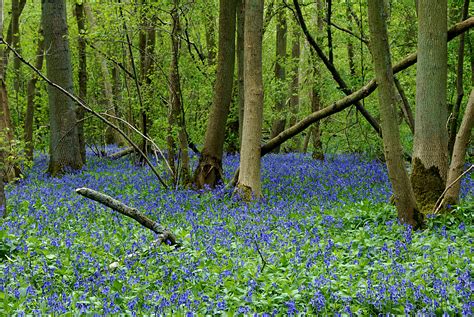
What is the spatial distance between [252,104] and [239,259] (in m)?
4.81

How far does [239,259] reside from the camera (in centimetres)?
589

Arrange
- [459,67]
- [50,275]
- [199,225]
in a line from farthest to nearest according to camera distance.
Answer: [459,67] < [199,225] < [50,275]

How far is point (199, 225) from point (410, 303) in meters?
4.05

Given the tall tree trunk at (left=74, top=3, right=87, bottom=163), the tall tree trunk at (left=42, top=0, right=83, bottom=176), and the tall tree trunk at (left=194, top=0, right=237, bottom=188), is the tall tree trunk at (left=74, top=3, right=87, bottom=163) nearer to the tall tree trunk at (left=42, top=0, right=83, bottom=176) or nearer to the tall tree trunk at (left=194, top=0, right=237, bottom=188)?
the tall tree trunk at (left=42, top=0, right=83, bottom=176)

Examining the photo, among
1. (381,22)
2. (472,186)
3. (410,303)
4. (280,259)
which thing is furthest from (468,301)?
(472,186)

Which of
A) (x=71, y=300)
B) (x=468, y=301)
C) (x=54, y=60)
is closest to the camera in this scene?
(x=468, y=301)

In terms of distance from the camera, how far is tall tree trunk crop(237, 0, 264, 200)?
10039mm

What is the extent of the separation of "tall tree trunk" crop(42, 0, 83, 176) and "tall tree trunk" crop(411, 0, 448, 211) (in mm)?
9928

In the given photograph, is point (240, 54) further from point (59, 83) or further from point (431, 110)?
point (431, 110)

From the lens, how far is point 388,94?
7.03 metres

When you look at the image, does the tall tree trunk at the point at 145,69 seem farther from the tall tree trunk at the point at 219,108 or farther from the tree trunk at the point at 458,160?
the tree trunk at the point at 458,160

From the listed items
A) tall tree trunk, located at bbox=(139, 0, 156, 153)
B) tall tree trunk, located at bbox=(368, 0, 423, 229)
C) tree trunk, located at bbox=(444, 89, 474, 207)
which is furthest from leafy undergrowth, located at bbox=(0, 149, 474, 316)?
tall tree trunk, located at bbox=(139, 0, 156, 153)

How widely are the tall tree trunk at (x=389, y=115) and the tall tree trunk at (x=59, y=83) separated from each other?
33.3 ft

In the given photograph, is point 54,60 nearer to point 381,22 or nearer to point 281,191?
point 281,191
